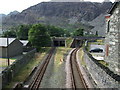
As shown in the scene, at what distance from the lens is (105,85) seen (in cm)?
1357

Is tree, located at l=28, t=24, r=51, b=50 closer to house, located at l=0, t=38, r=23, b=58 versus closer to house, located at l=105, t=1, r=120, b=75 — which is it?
house, located at l=0, t=38, r=23, b=58

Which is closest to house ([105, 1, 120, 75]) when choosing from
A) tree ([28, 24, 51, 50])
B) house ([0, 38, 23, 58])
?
house ([0, 38, 23, 58])

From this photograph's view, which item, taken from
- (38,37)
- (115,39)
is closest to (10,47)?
(38,37)

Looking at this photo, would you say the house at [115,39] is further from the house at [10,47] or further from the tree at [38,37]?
the tree at [38,37]

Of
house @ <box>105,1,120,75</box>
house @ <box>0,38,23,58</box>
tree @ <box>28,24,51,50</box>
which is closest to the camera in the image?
house @ <box>105,1,120,75</box>

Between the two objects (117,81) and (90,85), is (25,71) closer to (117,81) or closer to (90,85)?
(90,85)

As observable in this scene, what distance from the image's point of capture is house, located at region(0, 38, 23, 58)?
38.4m

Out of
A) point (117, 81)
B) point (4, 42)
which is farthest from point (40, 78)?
point (4, 42)

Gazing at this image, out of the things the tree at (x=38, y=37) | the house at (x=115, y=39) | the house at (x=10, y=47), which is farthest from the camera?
the tree at (x=38, y=37)

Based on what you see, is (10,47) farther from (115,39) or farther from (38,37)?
(115,39)

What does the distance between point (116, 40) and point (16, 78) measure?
11.9 meters

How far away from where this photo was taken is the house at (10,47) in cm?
3844

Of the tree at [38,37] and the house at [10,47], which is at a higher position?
the tree at [38,37]

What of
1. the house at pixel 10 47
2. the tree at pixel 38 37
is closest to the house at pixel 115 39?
the house at pixel 10 47
